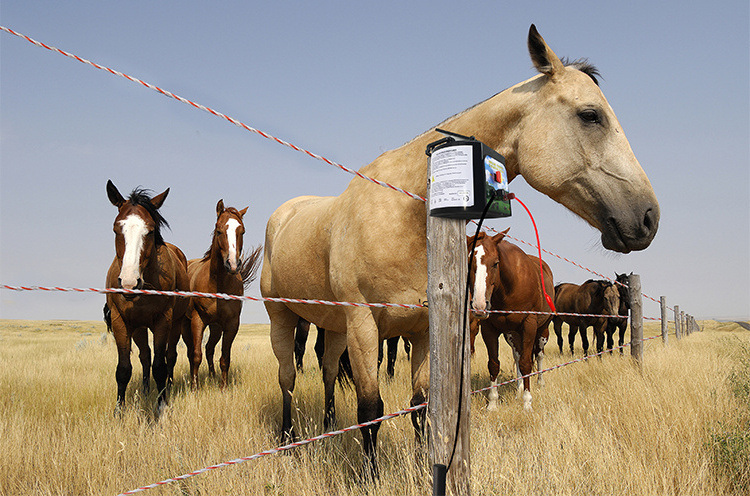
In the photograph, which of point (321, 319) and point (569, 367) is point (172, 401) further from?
point (569, 367)

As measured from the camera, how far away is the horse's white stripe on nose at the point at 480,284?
5.19 meters

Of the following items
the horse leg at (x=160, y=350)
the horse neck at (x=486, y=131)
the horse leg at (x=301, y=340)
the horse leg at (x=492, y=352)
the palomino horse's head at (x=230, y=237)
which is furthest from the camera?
the horse leg at (x=301, y=340)

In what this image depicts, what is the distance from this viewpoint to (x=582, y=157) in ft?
8.31

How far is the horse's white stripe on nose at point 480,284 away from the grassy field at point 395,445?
49.5 inches

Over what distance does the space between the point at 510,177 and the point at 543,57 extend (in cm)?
71

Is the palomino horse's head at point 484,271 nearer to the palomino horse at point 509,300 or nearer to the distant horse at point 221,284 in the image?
the palomino horse at point 509,300

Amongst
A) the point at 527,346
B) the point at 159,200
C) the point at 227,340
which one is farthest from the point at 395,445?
the point at 227,340

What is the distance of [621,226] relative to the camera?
7.90 feet

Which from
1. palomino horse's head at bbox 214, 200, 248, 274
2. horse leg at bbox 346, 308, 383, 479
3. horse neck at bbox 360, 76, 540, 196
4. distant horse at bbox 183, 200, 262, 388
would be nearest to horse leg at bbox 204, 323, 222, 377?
distant horse at bbox 183, 200, 262, 388

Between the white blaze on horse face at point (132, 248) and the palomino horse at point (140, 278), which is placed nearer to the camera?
the white blaze on horse face at point (132, 248)

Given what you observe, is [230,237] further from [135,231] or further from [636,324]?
[636,324]

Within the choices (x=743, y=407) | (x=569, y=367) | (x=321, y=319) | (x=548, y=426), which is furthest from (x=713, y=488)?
(x=569, y=367)

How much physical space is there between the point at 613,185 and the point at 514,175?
58 cm

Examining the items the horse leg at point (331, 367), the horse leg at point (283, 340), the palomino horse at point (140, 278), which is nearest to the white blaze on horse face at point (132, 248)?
the palomino horse at point (140, 278)
